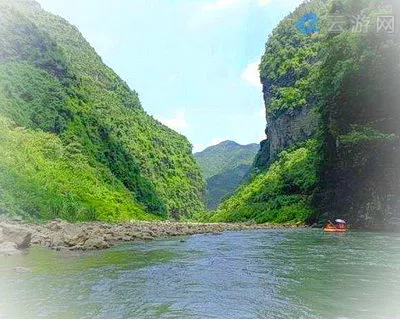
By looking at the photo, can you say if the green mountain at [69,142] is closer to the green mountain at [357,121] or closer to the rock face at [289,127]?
the green mountain at [357,121]

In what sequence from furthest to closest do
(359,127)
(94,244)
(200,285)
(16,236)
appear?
(359,127), (94,244), (16,236), (200,285)

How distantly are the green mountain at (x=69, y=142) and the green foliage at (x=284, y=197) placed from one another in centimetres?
1292

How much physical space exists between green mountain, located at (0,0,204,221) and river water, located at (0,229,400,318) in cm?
1573

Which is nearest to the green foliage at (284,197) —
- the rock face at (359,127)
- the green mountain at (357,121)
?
the green mountain at (357,121)

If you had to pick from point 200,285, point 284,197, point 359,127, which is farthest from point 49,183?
point 284,197

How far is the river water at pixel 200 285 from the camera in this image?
8086 mm

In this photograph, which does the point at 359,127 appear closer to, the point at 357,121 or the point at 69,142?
the point at 357,121

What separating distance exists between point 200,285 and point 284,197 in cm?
4748

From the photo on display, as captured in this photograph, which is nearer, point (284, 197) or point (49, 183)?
point (49, 183)

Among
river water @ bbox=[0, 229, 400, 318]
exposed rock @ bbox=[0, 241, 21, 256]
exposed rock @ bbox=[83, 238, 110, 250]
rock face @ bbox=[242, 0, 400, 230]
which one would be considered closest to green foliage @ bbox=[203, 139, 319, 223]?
rock face @ bbox=[242, 0, 400, 230]

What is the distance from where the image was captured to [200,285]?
1048 centimetres

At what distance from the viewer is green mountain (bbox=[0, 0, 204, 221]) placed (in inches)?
1389

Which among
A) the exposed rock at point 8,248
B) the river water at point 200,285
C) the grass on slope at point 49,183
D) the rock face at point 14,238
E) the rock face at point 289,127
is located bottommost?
the river water at point 200,285

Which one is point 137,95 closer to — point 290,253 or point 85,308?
point 290,253
